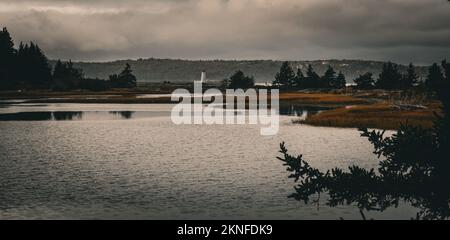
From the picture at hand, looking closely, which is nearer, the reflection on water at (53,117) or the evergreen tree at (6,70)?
the reflection on water at (53,117)

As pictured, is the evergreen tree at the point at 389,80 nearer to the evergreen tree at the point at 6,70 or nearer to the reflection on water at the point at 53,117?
the reflection on water at the point at 53,117

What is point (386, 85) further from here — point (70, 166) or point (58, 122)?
point (70, 166)

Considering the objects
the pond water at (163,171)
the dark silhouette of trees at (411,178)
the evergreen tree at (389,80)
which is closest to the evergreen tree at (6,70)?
the pond water at (163,171)

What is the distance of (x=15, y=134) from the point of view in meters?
67.2

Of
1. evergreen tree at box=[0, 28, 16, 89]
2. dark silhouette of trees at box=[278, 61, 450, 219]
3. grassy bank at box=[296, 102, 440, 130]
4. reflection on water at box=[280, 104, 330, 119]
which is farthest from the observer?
evergreen tree at box=[0, 28, 16, 89]

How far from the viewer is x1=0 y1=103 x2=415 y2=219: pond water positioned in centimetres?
2802

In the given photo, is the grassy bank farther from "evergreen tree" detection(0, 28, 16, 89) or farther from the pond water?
"evergreen tree" detection(0, 28, 16, 89)

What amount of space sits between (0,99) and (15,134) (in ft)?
319

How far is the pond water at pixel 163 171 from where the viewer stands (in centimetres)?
2802

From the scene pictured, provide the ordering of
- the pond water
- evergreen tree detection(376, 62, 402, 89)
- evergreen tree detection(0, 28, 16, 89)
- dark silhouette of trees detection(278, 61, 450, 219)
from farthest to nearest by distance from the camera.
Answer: evergreen tree detection(0, 28, 16, 89) → evergreen tree detection(376, 62, 402, 89) → the pond water → dark silhouette of trees detection(278, 61, 450, 219)

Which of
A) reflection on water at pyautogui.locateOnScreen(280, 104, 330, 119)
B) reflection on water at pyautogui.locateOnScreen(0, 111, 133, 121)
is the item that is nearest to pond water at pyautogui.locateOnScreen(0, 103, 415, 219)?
reflection on water at pyautogui.locateOnScreen(0, 111, 133, 121)

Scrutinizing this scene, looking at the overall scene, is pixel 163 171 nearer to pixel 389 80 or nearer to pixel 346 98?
pixel 346 98

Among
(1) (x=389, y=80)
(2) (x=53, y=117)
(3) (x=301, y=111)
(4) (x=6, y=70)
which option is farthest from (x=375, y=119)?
(4) (x=6, y=70)

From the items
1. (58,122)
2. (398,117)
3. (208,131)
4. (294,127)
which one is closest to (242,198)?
(208,131)
